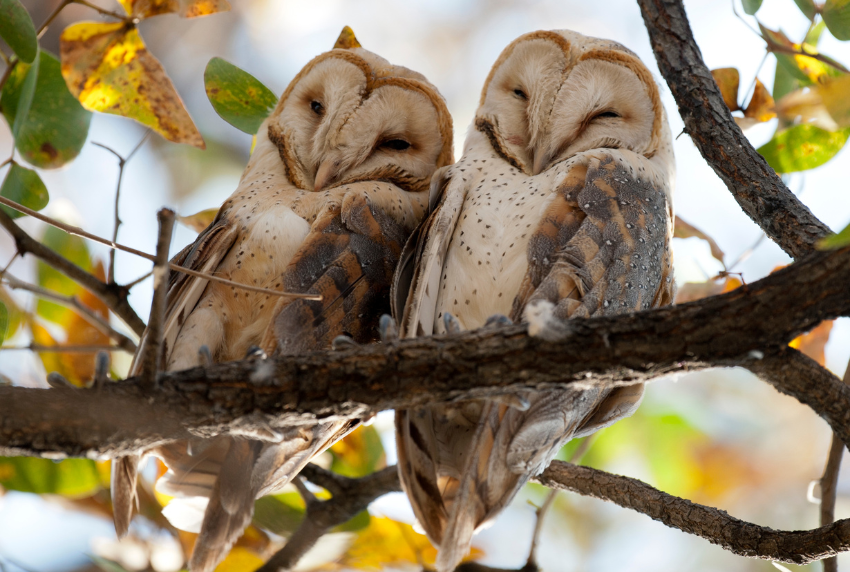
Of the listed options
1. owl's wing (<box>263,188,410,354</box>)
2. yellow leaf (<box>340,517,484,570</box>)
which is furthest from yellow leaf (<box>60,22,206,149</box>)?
yellow leaf (<box>340,517,484,570</box>)

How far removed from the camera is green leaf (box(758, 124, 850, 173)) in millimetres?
1892

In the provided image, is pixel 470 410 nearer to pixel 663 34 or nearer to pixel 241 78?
pixel 663 34

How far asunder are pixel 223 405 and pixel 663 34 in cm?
147

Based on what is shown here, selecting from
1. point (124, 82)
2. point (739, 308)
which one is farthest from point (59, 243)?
point (739, 308)

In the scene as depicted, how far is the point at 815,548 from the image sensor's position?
136cm

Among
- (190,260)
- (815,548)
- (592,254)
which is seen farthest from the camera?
(190,260)

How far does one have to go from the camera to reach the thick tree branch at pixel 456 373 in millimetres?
1122

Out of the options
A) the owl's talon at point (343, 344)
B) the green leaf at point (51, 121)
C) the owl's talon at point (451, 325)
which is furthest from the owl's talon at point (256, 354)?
the green leaf at point (51, 121)

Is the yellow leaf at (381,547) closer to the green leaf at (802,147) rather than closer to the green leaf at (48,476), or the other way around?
the green leaf at (48,476)

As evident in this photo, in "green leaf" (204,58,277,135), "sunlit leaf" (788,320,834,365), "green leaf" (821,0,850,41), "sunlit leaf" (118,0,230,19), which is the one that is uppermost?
"green leaf" (204,58,277,135)

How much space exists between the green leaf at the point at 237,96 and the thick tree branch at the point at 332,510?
3.75ft

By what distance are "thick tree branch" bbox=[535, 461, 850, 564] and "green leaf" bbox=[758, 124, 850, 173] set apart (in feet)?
3.14

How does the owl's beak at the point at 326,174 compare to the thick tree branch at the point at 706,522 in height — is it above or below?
above

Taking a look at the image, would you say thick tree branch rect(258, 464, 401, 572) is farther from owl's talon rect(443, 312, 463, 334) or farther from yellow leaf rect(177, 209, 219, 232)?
yellow leaf rect(177, 209, 219, 232)
